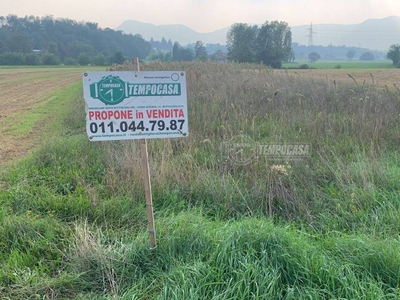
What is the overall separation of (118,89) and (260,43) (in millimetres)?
58145

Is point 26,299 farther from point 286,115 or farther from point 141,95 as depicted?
point 286,115

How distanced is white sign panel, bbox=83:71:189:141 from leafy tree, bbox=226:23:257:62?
51932 millimetres

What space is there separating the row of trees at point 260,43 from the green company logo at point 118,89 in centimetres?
5152

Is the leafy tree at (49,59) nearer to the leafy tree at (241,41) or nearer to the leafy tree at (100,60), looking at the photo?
the leafy tree at (100,60)

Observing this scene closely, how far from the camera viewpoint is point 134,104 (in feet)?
8.27

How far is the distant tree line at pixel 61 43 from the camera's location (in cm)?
6919

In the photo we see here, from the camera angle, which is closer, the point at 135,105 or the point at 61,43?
the point at 135,105

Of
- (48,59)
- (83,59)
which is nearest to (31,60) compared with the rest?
(48,59)

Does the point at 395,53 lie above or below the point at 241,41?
below

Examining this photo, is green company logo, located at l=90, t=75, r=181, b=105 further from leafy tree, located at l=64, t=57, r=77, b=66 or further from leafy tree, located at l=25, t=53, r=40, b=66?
leafy tree, located at l=64, t=57, r=77, b=66

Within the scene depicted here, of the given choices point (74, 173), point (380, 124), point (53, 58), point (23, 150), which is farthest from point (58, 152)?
point (53, 58)

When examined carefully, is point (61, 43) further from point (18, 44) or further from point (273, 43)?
point (273, 43)

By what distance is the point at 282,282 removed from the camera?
224 cm
